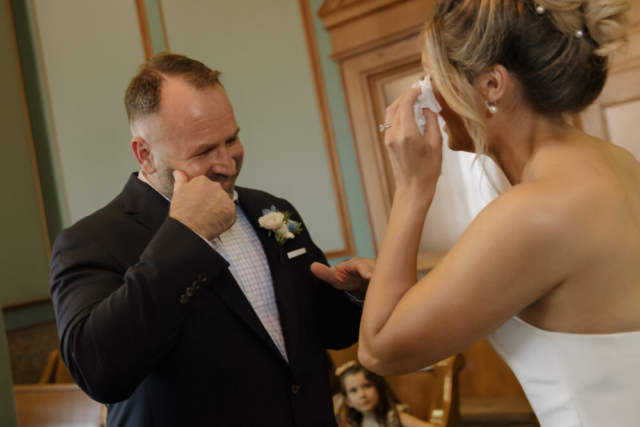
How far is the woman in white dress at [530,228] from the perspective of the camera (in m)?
1.26

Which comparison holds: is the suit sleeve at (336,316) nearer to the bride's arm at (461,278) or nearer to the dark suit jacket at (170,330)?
the dark suit jacket at (170,330)

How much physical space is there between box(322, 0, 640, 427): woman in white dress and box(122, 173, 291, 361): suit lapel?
33 centimetres

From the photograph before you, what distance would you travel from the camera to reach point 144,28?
16.7 feet

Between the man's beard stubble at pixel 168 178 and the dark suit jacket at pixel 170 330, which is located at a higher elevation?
the man's beard stubble at pixel 168 178

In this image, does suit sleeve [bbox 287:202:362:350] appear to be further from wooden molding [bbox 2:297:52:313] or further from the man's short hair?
wooden molding [bbox 2:297:52:313]

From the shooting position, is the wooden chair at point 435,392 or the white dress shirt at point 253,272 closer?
the white dress shirt at point 253,272

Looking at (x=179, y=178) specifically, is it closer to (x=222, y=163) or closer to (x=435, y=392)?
(x=222, y=163)

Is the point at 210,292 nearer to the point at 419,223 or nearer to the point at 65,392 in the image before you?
the point at 419,223

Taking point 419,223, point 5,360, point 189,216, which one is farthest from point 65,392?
point 419,223

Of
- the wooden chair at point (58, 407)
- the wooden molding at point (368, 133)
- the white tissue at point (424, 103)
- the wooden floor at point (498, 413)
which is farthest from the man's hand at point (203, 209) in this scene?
the wooden molding at point (368, 133)

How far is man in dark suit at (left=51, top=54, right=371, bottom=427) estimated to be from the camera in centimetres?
139

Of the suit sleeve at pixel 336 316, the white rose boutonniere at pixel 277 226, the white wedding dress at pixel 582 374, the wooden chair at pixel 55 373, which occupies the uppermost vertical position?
the white rose boutonniere at pixel 277 226

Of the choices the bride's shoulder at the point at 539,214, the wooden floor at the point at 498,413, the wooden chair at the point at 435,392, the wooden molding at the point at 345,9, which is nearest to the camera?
the bride's shoulder at the point at 539,214

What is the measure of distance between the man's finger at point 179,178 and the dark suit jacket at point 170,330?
0.09m
